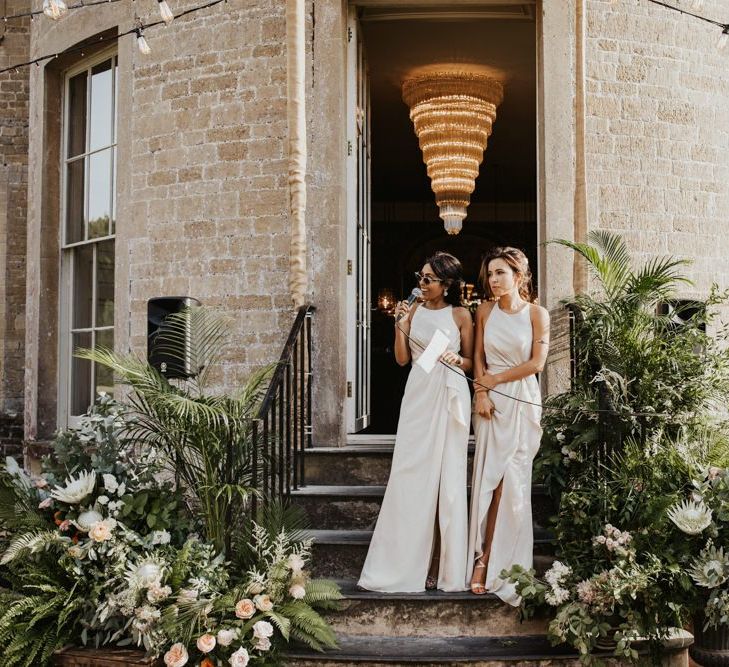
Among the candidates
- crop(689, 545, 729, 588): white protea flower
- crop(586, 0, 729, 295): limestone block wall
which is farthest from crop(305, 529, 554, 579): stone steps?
crop(586, 0, 729, 295): limestone block wall

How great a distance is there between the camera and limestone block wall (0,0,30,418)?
8.45 m

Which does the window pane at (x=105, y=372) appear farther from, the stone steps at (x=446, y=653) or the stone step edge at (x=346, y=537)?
the stone steps at (x=446, y=653)

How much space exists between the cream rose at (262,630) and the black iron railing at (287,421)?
758 millimetres

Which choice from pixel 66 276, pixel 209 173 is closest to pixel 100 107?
pixel 66 276

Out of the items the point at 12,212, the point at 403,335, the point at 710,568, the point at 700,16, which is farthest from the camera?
the point at 12,212

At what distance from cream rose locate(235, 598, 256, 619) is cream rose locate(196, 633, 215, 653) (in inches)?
5.9

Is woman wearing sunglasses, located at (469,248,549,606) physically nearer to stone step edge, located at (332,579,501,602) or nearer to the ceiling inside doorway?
stone step edge, located at (332,579,501,602)

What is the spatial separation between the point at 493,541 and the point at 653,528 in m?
0.77

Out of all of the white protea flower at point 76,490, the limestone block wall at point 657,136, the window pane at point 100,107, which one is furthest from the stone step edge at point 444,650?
the window pane at point 100,107

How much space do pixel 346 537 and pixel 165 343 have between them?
5.47ft

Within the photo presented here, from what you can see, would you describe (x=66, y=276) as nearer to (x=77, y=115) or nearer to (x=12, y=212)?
(x=77, y=115)

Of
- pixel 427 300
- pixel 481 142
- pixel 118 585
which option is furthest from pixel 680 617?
pixel 481 142

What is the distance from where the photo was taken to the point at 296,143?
544cm

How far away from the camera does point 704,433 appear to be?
4617mm
